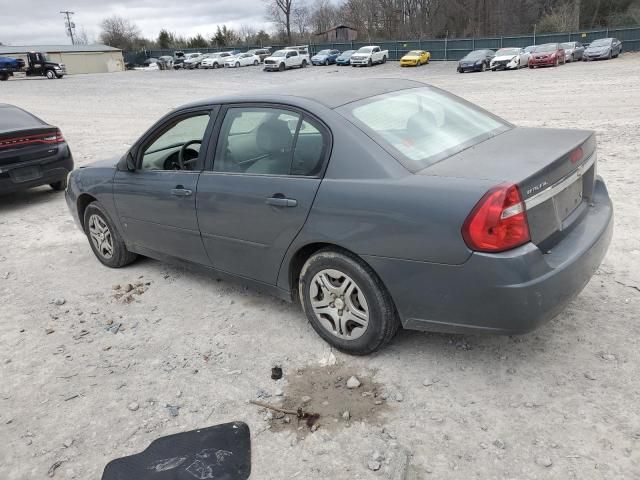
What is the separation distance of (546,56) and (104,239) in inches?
1320

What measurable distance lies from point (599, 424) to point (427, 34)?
71.2 metres

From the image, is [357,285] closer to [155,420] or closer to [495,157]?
[495,157]

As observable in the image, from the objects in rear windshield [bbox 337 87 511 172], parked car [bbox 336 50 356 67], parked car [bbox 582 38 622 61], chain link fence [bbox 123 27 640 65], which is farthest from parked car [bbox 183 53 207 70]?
rear windshield [bbox 337 87 511 172]

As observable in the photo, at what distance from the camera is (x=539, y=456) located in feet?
Answer: 8.14

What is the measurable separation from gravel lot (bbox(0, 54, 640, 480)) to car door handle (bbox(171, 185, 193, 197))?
916 millimetres

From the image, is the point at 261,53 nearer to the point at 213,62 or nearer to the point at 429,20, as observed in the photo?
the point at 213,62

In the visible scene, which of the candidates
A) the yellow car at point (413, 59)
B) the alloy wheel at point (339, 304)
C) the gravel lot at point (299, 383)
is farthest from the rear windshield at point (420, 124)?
the yellow car at point (413, 59)

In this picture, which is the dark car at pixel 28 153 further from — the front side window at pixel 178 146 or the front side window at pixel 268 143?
the front side window at pixel 268 143

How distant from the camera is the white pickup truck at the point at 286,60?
4484 centimetres

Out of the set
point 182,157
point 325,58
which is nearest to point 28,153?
point 182,157

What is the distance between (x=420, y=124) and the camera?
3467mm

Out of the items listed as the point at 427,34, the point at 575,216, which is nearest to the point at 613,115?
the point at 575,216

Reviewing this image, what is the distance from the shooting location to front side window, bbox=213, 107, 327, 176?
3346 mm

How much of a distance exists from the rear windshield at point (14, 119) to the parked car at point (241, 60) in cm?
4739
